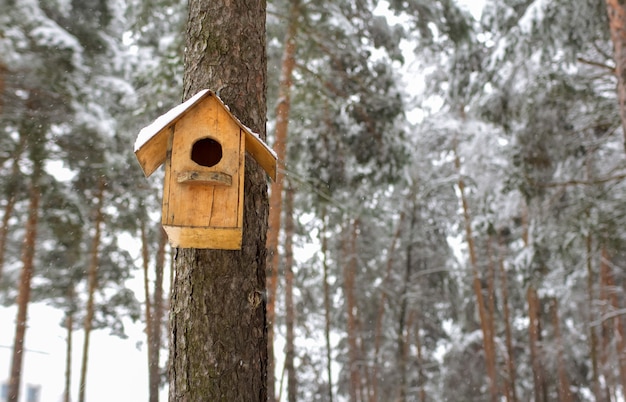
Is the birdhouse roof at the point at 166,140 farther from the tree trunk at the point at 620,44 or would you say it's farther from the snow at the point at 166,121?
the tree trunk at the point at 620,44

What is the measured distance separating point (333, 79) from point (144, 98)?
3230mm

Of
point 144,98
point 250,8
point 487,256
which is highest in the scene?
Result: point 144,98

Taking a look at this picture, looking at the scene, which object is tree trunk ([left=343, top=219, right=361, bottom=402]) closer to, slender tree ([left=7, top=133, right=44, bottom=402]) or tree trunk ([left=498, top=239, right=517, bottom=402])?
tree trunk ([left=498, top=239, right=517, bottom=402])

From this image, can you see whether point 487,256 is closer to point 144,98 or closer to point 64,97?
point 144,98

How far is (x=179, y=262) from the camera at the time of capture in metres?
2.33

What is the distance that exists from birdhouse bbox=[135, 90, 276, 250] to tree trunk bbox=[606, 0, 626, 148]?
5282 mm

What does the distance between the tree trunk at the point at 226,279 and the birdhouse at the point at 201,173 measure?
13 cm

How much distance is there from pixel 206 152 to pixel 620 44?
5.76 meters

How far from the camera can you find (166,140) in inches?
93.4

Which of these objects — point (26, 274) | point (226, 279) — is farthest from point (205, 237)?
point (26, 274)

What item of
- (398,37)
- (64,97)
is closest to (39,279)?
(64,97)

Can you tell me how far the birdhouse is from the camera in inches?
85.1

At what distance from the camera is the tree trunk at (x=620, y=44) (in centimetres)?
616

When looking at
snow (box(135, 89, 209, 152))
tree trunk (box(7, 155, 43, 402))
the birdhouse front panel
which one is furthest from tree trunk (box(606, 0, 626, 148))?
tree trunk (box(7, 155, 43, 402))
